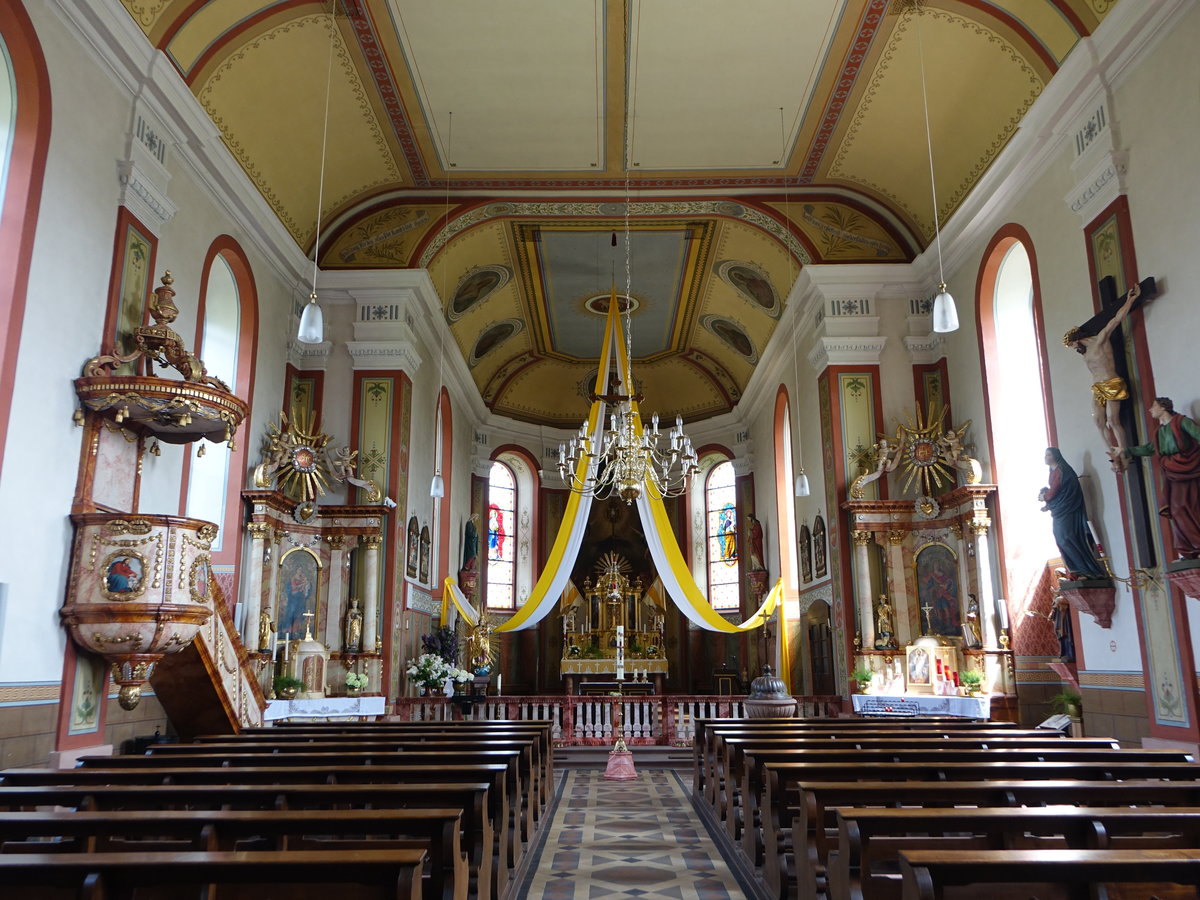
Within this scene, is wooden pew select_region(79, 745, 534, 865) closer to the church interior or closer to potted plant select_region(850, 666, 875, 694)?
the church interior

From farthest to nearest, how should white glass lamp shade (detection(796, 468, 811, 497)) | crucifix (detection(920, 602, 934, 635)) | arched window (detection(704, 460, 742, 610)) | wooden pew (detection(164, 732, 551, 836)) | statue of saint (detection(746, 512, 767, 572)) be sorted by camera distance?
arched window (detection(704, 460, 742, 610)) → statue of saint (detection(746, 512, 767, 572)) → white glass lamp shade (detection(796, 468, 811, 497)) → crucifix (detection(920, 602, 934, 635)) → wooden pew (detection(164, 732, 551, 836))

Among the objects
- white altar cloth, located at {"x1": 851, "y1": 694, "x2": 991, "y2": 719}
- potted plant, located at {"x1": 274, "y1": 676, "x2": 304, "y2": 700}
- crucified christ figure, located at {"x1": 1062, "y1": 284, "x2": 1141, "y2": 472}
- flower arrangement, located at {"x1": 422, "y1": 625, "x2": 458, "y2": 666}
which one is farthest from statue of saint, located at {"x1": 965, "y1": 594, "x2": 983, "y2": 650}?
potted plant, located at {"x1": 274, "y1": 676, "x2": 304, "y2": 700}

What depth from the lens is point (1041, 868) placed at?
9.29 ft

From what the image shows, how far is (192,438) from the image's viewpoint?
9102 millimetres

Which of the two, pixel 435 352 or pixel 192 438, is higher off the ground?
pixel 435 352

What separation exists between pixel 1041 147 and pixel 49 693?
11.4m

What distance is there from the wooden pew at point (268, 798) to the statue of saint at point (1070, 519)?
704 centimetres

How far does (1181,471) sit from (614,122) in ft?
28.0

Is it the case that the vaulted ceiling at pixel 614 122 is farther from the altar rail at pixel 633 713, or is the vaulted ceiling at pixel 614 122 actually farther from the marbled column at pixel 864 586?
the altar rail at pixel 633 713

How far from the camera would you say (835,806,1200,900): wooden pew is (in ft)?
11.4

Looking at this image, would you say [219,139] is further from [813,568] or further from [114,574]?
[813,568]

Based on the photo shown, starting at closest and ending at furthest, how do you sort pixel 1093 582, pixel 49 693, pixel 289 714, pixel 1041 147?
pixel 49 693, pixel 1093 582, pixel 1041 147, pixel 289 714

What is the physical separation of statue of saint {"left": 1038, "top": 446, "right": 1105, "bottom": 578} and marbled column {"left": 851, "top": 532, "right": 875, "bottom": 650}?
13.1 feet

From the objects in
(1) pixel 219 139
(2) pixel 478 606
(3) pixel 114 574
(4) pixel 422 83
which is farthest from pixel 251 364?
(2) pixel 478 606
